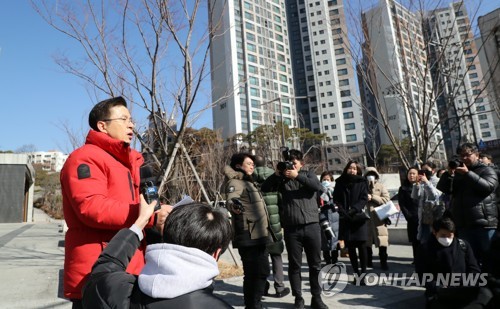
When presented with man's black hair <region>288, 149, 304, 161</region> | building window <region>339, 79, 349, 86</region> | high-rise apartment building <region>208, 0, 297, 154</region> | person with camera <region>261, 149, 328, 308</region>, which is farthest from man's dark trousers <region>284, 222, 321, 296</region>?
building window <region>339, 79, 349, 86</region>

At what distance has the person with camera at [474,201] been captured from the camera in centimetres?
362

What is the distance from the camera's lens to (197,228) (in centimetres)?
125

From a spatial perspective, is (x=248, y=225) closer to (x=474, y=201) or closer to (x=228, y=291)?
(x=228, y=291)

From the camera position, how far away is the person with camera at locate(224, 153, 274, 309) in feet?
Answer: 10.7

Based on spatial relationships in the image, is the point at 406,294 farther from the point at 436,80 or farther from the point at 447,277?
the point at 436,80

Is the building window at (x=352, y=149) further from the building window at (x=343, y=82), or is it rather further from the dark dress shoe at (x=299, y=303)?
the dark dress shoe at (x=299, y=303)

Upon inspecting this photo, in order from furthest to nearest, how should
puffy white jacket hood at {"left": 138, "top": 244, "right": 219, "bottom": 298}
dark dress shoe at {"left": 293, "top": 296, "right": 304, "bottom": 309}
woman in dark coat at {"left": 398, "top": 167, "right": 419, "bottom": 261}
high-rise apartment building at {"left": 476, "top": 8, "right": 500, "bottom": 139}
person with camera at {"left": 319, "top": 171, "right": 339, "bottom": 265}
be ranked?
high-rise apartment building at {"left": 476, "top": 8, "right": 500, "bottom": 139}
woman in dark coat at {"left": 398, "top": 167, "right": 419, "bottom": 261}
person with camera at {"left": 319, "top": 171, "right": 339, "bottom": 265}
dark dress shoe at {"left": 293, "top": 296, "right": 304, "bottom": 309}
puffy white jacket hood at {"left": 138, "top": 244, "right": 219, "bottom": 298}

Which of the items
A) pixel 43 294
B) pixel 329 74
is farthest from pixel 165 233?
pixel 329 74

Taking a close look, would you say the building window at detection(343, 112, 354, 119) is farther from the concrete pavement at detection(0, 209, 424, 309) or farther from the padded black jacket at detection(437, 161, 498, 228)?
the padded black jacket at detection(437, 161, 498, 228)

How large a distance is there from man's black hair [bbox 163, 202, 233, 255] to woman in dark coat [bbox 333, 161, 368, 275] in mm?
3657

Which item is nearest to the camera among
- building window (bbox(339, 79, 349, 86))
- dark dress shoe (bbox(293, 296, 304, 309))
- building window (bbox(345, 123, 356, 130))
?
dark dress shoe (bbox(293, 296, 304, 309))

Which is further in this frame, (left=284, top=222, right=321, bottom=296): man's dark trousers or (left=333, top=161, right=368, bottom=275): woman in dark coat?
(left=333, top=161, right=368, bottom=275): woman in dark coat

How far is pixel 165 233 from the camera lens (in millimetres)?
1274

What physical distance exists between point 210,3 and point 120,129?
3.92 metres
